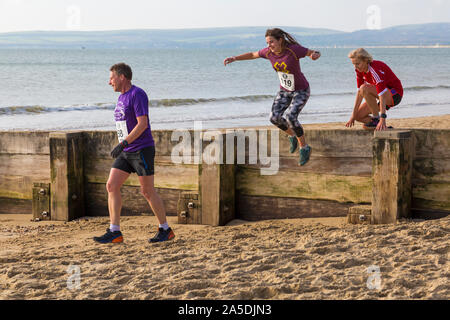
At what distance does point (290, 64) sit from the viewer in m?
5.87

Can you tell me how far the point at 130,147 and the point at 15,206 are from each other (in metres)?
2.64

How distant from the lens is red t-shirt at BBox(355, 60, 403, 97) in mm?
5977

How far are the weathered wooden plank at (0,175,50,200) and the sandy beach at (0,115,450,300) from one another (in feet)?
3.24

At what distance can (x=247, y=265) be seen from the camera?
4.69 metres

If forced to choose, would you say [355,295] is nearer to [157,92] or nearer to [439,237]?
[439,237]

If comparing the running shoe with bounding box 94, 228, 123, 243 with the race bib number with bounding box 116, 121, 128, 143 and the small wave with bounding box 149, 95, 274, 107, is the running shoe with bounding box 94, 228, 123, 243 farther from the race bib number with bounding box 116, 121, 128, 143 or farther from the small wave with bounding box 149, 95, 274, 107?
the small wave with bounding box 149, 95, 274, 107

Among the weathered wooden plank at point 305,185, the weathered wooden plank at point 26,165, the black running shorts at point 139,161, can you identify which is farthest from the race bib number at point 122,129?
the weathered wooden plank at point 26,165

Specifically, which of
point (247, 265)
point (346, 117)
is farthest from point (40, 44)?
point (247, 265)

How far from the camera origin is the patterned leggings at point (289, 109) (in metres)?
5.85

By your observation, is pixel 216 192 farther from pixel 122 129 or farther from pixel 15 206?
pixel 15 206

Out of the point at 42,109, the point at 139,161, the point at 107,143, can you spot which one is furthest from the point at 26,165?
the point at 42,109

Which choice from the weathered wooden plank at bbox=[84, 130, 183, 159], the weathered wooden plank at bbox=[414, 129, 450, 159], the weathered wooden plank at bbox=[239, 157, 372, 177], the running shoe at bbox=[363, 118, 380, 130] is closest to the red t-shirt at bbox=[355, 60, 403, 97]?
the running shoe at bbox=[363, 118, 380, 130]

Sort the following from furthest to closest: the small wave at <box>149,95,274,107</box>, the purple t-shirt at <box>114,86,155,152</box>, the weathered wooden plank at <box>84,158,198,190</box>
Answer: the small wave at <box>149,95,274,107</box> < the weathered wooden plank at <box>84,158,198,190</box> < the purple t-shirt at <box>114,86,155,152</box>
